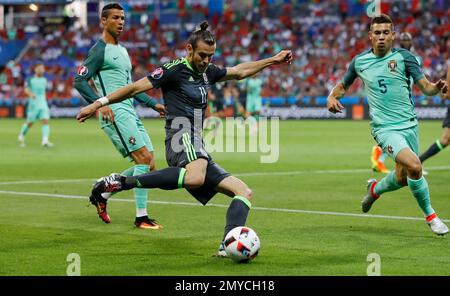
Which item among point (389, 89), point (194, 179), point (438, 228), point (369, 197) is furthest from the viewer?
point (369, 197)

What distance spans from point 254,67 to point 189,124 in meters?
1.02

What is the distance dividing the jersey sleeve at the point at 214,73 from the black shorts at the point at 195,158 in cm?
65

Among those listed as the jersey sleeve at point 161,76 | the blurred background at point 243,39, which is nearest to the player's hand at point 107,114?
the jersey sleeve at point 161,76

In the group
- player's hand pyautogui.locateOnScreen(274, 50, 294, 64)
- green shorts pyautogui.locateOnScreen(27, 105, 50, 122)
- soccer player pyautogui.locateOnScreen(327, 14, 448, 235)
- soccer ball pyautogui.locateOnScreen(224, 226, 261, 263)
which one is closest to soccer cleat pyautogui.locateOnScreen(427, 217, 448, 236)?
soccer player pyautogui.locateOnScreen(327, 14, 448, 235)

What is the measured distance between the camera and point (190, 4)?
60.3 m

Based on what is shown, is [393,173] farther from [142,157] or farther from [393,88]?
[142,157]

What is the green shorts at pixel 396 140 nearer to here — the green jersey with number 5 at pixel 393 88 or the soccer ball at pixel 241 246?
the green jersey with number 5 at pixel 393 88

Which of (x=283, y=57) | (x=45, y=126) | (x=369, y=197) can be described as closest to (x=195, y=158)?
(x=283, y=57)

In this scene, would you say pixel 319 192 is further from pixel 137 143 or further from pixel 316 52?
pixel 316 52

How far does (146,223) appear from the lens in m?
11.5

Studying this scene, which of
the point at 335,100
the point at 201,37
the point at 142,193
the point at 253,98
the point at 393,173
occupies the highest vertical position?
the point at 201,37

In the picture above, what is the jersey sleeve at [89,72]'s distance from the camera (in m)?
11.5

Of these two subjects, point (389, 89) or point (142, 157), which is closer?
point (389, 89)
